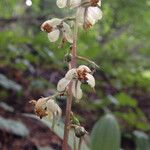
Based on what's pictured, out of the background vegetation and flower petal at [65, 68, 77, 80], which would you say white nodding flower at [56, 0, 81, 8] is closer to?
flower petal at [65, 68, 77, 80]

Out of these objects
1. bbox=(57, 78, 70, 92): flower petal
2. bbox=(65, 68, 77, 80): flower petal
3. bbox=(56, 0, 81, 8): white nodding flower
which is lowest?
bbox=(57, 78, 70, 92): flower petal

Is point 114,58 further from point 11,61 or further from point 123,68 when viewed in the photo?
point 11,61

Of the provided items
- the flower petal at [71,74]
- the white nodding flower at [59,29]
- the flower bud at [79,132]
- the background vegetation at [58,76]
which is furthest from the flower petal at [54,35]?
the background vegetation at [58,76]

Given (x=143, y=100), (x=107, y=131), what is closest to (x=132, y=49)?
(x=143, y=100)

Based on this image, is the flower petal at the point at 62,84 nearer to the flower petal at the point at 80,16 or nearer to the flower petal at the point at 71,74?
the flower petal at the point at 71,74

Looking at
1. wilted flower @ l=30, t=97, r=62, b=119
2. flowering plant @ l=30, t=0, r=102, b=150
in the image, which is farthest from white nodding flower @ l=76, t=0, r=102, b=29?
wilted flower @ l=30, t=97, r=62, b=119

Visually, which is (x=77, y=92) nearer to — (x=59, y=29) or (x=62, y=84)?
(x=62, y=84)
